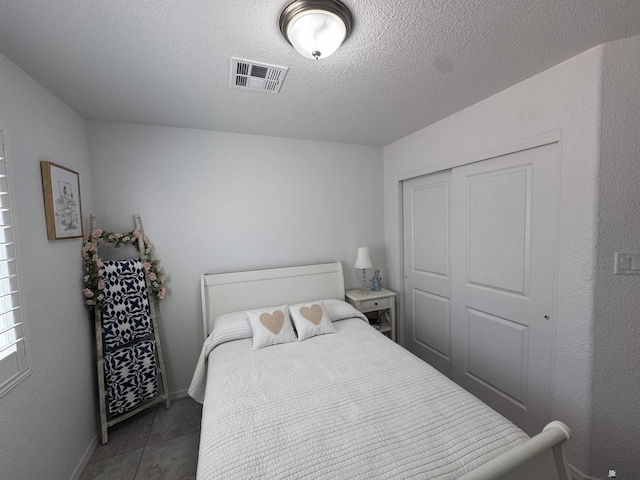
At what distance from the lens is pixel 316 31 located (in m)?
1.13

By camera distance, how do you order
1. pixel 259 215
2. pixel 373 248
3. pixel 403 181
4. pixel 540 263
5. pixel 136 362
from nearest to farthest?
1. pixel 540 263
2. pixel 136 362
3. pixel 259 215
4. pixel 403 181
5. pixel 373 248

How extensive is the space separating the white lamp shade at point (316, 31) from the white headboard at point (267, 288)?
182 centimetres

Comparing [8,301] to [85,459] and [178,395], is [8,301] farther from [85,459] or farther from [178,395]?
[178,395]

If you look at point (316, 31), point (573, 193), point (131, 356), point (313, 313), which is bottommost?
point (131, 356)

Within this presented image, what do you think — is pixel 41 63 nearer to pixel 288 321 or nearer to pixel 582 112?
pixel 288 321

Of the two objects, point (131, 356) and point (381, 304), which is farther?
point (381, 304)

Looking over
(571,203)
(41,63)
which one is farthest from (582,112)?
(41,63)

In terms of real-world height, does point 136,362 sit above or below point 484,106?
below

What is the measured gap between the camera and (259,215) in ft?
8.53

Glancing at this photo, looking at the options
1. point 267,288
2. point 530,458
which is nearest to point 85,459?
point 267,288

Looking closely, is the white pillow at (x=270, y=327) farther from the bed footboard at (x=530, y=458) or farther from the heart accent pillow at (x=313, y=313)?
the bed footboard at (x=530, y=458)

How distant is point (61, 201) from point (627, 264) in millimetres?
3213

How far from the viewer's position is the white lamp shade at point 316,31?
109 cm

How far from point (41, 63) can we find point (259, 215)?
1.62 m
